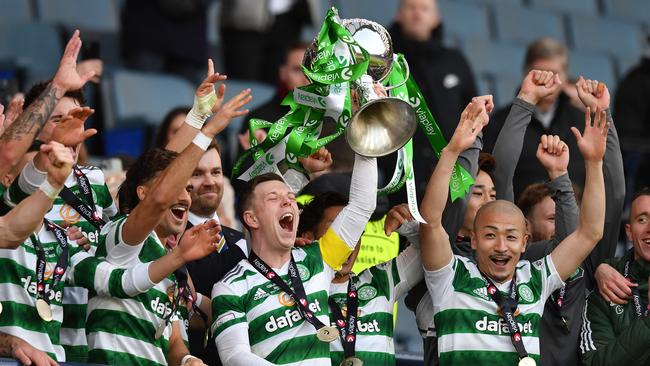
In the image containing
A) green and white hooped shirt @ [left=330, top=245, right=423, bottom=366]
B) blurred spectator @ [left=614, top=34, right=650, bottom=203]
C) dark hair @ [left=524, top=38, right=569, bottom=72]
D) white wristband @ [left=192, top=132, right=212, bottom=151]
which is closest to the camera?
white wristband @ [left=192, top=132, right=212, bottom=151]

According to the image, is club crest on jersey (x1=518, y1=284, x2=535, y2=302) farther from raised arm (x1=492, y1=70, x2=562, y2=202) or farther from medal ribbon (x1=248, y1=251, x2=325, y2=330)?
medal ribbon (x1=248, y1=251, x2=325, y2=330)

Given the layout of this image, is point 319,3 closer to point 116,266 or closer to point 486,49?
point 486,49

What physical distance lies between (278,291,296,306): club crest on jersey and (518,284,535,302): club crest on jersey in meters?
0.94

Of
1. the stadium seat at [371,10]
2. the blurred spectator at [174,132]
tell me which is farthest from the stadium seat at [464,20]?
the blurred spectator at [174,132]

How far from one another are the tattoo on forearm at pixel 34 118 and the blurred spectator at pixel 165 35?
369 centimetres

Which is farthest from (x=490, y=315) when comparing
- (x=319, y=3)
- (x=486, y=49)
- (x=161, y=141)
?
(x=486, y=49)

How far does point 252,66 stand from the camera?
9812 millimetres

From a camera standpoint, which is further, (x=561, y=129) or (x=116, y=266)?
(x=561, y=129)

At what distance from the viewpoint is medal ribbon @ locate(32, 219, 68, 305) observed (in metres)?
5.16

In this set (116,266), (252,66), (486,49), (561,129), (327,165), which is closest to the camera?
(116,266)

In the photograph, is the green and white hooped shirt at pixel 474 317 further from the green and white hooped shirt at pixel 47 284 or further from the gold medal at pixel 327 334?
the green and white hooped shirt at pixel 47 284

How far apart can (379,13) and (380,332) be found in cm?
571

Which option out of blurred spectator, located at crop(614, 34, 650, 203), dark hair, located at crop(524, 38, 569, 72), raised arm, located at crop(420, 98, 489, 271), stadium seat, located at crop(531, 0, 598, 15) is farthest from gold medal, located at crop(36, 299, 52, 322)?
stadium seat, located at crop(531, 0, 598, 15)

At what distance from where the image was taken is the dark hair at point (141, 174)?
5.59 meters
